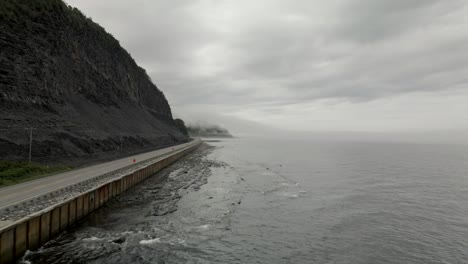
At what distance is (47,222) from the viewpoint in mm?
A: 18359

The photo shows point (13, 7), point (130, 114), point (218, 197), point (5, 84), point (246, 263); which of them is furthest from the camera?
point (130, 114)

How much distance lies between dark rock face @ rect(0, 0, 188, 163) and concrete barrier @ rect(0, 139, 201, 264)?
40.7 ft

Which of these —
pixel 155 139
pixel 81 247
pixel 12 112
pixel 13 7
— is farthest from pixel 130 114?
pixel 81 247

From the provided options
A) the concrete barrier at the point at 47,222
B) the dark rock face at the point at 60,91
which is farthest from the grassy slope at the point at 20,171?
the concrete barrier at the point at 47,222

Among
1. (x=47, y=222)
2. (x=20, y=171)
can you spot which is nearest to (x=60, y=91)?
(x=20, y=171)

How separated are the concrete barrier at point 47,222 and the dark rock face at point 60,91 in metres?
12.4

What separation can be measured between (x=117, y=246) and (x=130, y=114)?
65459mm

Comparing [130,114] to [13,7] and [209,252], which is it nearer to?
[13,7]

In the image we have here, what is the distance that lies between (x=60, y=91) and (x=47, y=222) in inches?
1522

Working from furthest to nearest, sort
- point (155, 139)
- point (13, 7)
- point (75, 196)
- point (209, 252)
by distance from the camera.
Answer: point (155, 139) < point (13, 7) < point (75, 196) < point (209, 252)

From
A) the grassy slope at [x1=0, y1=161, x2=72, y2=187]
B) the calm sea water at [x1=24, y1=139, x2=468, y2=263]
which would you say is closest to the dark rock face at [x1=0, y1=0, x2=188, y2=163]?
the grassy slope at [x1=0, y1=161, x2=72, y2=187]

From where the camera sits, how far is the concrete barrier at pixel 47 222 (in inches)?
588

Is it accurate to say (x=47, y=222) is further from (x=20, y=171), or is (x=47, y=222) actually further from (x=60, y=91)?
(x=60, y=91)

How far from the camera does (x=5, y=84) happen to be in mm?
37188
